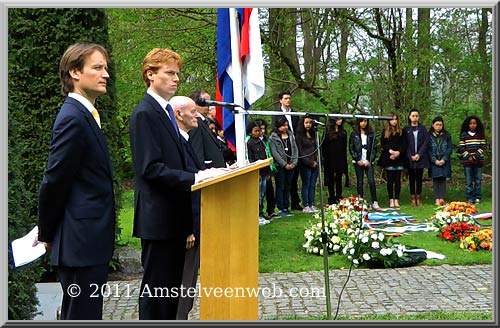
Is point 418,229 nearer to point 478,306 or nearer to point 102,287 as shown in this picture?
point 478,306

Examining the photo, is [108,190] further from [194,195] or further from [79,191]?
[194,195]

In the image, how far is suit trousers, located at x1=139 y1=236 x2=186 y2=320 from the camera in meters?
4.57

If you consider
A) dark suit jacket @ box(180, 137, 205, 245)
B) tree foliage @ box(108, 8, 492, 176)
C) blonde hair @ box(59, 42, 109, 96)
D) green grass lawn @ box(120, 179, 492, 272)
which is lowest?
green grass lawn @ box(120, 179, 492, 272)

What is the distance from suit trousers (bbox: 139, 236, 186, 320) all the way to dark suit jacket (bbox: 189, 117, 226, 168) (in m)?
2.09

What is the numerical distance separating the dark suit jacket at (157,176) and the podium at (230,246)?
0.34 meters

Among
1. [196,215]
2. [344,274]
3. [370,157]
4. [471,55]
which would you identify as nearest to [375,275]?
[344,274]

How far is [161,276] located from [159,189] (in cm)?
54

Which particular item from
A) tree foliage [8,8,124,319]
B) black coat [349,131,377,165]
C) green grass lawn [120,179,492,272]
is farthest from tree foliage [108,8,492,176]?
tree foliage [8,8,124,319]

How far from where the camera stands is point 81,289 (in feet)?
12.8

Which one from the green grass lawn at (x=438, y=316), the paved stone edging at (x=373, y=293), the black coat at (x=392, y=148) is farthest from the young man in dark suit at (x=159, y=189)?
the black coat at (x=392, y=148)

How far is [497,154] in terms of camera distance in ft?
16.2

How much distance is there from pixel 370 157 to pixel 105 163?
27.7 ft

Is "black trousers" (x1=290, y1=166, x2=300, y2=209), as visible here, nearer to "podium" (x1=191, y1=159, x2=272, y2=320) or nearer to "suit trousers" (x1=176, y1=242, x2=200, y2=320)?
"suit trousers" (x1=176, y1=242, x2=200, y2=320)

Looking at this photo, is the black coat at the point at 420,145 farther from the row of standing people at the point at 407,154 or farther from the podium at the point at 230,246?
the podium at the point at 230,246
